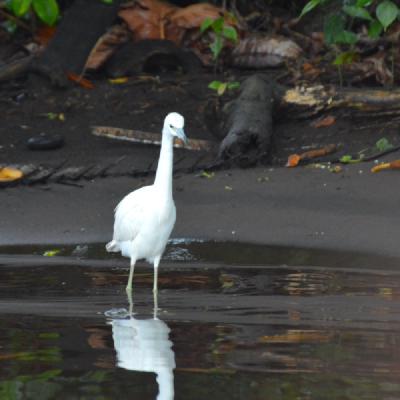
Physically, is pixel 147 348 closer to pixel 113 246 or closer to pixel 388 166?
pixel 113 246

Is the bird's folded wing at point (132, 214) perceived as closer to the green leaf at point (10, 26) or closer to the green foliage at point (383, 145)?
the green foliage at point (383, 145)

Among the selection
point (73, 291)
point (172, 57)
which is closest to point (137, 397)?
point (73, 291)

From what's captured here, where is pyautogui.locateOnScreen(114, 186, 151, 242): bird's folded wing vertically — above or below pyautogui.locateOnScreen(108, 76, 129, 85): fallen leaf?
below

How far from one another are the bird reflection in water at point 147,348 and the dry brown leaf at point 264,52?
7893 mm

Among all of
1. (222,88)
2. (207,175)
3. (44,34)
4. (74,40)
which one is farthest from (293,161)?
(44,34)

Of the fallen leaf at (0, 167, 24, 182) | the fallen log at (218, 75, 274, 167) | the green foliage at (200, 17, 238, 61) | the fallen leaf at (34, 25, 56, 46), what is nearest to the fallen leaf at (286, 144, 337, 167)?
the fallen log at (218, 75, 274, 167)

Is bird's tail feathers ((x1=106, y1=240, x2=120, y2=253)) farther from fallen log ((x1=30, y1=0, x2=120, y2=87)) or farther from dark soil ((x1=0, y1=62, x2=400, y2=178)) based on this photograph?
fallen log ((x1=30, y1=0, x2=120, y2=87))

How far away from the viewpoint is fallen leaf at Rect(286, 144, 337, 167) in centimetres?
1188

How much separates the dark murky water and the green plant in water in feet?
12.2

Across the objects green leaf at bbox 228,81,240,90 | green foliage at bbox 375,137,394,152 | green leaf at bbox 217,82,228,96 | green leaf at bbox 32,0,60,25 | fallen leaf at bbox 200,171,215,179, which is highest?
green leaf at bbox 32,0,60,25

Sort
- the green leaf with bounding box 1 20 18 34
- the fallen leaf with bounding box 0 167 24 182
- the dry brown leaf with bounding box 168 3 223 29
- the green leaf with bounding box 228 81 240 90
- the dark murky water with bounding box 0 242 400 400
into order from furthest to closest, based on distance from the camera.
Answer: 1. the green leaf with bounding box 1 20 18 34
2. the dry brown leaf with bounding box 168 3 223 29
3. the green leaf with bounding box 228 81 240 90
4. the fallen leaf with bounding box 0 167 24 182
5. the dark murky water with bounding box 0 242 400 400

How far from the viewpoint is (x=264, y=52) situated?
15.0 m

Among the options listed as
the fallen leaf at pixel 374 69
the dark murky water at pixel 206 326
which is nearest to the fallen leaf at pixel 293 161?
the dark murky water at pixel 206 326

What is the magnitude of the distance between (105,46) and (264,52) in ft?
6.71
